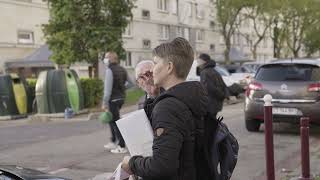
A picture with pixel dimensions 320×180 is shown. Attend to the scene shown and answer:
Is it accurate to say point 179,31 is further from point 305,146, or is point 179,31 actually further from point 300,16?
point 305,146

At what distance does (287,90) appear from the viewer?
11.0 m

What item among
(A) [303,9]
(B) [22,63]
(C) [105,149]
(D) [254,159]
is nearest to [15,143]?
(C) [105,149]

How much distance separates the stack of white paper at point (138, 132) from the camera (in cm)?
299

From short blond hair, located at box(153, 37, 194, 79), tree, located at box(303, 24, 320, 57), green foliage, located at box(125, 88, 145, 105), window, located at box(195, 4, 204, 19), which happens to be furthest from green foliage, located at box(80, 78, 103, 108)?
tree, located at box(303, 24, 320, 57)

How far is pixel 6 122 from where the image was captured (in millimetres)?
16984

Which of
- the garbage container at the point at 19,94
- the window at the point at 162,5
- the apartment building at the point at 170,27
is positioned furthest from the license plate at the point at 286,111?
the window at the point at 162,5

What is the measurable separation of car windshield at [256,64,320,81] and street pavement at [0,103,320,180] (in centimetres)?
120

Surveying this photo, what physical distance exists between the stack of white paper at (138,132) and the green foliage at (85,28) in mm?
18316

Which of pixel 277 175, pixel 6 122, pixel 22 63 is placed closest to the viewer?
pixel 277 175

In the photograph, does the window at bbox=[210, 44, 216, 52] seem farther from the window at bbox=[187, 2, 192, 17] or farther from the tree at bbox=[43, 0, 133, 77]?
the tree at bbox=[43, 0, 133, 77]

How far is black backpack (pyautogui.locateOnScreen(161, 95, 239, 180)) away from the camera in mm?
2918

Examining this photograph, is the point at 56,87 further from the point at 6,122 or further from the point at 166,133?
the point at 166,133

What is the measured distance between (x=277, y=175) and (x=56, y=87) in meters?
10.9

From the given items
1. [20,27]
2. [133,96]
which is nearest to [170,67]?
[133,96]
